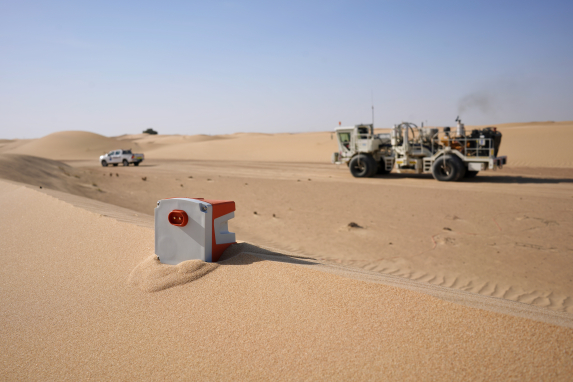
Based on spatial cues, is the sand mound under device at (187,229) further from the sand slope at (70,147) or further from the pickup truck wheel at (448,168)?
the sand slope at (70,147)

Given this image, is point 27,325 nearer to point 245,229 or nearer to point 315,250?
point 315,250

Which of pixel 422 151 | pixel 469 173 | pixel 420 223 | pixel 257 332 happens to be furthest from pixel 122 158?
pixel 257 332

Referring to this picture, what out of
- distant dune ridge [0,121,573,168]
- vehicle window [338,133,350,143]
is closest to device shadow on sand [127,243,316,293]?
vehicle window [338,133,350,143]

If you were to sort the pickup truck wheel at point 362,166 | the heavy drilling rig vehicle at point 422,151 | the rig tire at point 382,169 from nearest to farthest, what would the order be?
the heavy drilling rig vehicle at point 422,151 < the pickup truck wheel at point 362,166 < the rig tire at point 382,169

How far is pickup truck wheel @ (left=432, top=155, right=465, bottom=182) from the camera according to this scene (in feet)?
54.9

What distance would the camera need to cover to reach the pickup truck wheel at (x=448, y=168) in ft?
54.9

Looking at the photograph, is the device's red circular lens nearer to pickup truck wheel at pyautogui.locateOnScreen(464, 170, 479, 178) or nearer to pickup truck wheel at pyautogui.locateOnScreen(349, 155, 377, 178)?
pickup truck wheel at pyautogui.locateOnScreen(349, 155, 377, 178)

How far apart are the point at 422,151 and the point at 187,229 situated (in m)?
16.1

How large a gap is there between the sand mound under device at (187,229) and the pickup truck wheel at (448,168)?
14.7 meters

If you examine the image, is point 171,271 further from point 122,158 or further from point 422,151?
point 122,158

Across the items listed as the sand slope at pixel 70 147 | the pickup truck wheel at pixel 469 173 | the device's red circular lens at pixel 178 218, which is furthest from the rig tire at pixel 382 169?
the sand slope at pixel 70 147

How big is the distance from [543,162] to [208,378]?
2794cm

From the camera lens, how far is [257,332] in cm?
299

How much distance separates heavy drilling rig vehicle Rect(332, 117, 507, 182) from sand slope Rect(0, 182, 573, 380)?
49.0ft
